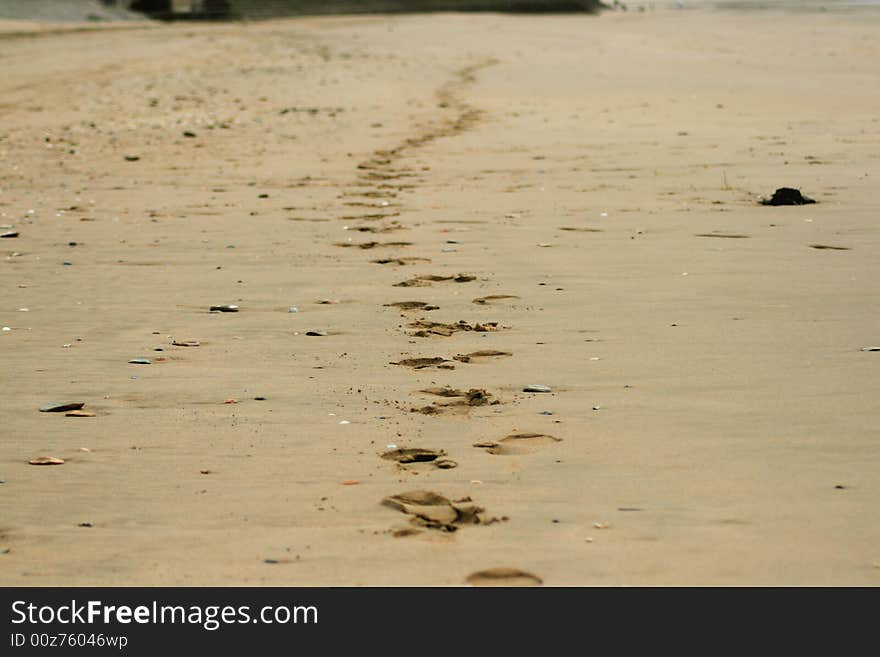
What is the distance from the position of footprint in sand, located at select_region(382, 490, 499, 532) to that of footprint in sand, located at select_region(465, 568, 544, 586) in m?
0.29

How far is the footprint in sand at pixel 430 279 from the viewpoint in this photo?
6309 mm

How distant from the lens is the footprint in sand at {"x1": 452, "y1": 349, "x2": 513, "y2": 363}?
498 cm

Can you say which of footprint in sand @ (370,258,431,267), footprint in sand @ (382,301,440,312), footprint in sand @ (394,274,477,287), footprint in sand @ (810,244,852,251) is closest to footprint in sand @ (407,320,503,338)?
footprint in sand @ (382,301,440,312)

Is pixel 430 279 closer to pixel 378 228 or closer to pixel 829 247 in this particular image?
pixel 378 228

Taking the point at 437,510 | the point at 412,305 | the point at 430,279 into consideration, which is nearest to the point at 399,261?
the point at 430,279

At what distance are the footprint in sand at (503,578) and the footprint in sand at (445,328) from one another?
2.33 meters

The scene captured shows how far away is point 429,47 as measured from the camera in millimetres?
29359

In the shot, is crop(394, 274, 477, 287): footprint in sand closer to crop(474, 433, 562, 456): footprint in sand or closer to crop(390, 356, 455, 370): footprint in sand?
crop(390, 356, 455, 370): footprint in sand

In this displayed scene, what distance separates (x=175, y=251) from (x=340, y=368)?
2.66 meters

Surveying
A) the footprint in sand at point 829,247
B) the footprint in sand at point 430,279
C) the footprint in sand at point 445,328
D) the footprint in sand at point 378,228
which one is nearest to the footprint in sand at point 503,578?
the footprint in sand at point 445,328

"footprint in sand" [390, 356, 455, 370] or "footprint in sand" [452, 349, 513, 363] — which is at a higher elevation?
"footprint in sand" [452, 349, 513, 363]

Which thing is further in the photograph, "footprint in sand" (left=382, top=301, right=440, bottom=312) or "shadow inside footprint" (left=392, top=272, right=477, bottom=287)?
"shadow inside footprint" (left=392, top=272, right=477, bottom=287)

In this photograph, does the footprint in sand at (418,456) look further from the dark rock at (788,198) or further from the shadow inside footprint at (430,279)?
the dark rock at (788,198)
